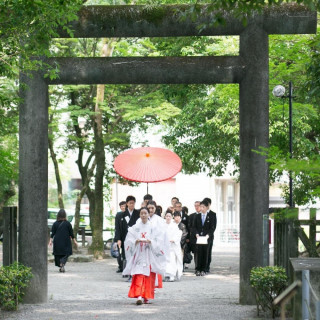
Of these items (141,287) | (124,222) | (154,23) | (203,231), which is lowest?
(141,287)

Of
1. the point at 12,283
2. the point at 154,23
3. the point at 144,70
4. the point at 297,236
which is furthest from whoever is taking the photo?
the point at 144,70

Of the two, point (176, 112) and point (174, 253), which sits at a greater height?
point (176, 112)


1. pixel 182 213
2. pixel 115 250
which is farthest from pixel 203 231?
pixel 115 250

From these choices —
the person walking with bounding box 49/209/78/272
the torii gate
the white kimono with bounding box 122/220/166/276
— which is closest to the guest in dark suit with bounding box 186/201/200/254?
the person walking with bounding box 49/209/78/272

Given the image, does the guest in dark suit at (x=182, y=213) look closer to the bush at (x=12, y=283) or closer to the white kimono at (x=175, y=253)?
the white kimono at (x=175, y=253)

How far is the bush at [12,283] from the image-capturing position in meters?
13.3

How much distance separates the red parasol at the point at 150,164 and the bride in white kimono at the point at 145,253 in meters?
6.06

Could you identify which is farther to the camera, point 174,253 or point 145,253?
point 174,253

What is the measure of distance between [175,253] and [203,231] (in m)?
1.46

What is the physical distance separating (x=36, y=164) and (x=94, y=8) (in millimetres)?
2784

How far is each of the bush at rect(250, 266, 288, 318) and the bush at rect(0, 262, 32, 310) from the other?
12.1 ft

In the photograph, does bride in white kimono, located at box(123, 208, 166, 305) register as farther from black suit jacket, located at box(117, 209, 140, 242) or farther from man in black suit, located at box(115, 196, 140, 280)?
black suit jacket, located at box(117, 209, 140, 242)

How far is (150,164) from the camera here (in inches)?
867

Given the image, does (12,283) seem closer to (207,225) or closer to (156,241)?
(156,241)
